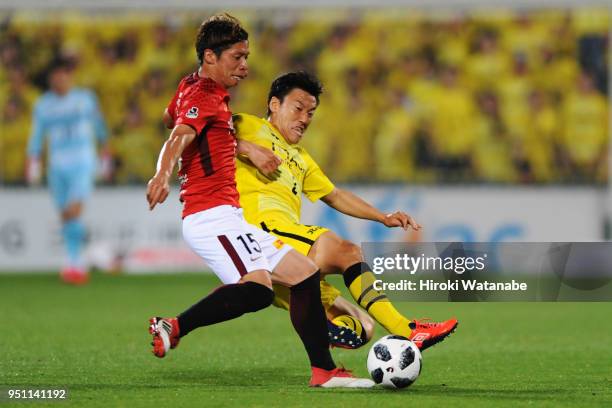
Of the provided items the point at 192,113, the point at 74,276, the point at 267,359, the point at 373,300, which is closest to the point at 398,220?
the point at 373,300

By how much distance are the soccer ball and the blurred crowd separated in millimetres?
11670

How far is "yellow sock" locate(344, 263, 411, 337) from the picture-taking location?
639cm

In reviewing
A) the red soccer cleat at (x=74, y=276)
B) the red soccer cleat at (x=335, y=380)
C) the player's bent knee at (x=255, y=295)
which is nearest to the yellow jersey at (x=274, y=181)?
the player's bent knee at (x=255, y=295)

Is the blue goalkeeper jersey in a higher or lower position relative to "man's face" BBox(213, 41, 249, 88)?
higher

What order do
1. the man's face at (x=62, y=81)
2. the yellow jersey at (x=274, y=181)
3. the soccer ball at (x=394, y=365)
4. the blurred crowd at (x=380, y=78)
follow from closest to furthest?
the soccer ball at (x=394, y=365) < the yellow jersey at (x=274, y=181) < the man's face at (x=62, y=81) < the blurred crowd at (x=380, y=78)

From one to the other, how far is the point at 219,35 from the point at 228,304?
135 cm

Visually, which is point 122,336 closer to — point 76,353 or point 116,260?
point 76,353

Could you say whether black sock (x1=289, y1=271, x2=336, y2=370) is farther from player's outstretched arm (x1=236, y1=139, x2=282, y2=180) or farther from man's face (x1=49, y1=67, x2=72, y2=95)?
man's face (x1=49, y1=67, x2=72, y2=95)

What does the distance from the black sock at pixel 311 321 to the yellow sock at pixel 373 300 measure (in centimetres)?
60

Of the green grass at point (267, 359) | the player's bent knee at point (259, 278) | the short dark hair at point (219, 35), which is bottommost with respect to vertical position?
the green grass at point (267, 359)

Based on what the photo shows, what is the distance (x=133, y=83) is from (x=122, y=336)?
32.7ft

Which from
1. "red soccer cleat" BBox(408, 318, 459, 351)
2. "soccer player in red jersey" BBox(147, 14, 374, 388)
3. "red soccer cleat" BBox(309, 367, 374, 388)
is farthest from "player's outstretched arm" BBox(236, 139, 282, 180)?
"red soccer cleat" BBox(408, 318, 459, 351)

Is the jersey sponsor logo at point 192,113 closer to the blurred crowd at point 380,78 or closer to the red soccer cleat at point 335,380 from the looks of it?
the red soccer cleat at point 335,380

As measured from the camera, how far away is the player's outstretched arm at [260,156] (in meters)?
6.01
